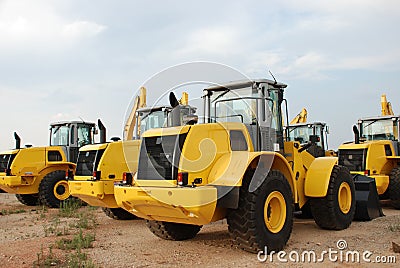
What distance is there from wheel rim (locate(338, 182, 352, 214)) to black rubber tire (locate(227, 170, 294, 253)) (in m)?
2.36

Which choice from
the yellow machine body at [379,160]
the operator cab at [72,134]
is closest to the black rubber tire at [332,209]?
the yellow machine body at [379,160]

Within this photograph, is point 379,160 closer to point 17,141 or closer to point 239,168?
point 239,168

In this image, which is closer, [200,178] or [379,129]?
[200,178]

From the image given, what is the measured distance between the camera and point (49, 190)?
12828 millimetres

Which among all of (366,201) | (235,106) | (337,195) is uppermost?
(235,106)

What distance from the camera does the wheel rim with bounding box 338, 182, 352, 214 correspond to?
813cm

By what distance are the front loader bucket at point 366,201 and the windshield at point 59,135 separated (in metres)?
9.45

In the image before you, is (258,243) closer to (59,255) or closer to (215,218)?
(215,218)

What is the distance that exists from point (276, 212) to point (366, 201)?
338cm

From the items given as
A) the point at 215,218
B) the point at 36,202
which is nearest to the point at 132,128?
the point at 36,202

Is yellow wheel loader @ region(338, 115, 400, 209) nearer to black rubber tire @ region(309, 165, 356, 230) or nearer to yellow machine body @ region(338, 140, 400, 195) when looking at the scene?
yellow machine body @ region(338, 140, 400, 195)

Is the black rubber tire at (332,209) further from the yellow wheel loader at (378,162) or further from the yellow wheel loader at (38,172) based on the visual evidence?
the yellow wheel loader at (38,172)

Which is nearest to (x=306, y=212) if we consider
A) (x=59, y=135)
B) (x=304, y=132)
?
(x=304, y=132)

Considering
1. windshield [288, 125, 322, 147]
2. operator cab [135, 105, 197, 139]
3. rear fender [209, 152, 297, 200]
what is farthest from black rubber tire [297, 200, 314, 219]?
windshield [288, 125, 322, 147]
